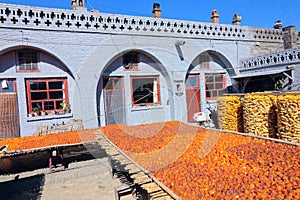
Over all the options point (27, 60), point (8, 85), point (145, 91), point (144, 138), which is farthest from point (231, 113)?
point (8, 85)

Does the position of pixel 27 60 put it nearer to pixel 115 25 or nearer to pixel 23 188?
pixel 115 25

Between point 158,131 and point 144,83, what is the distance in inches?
199

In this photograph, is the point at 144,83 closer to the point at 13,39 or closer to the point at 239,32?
the point at 13,39

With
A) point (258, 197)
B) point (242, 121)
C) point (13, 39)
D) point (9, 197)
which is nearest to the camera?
point (258, 197)

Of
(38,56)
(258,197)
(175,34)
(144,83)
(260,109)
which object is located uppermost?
(175,34)

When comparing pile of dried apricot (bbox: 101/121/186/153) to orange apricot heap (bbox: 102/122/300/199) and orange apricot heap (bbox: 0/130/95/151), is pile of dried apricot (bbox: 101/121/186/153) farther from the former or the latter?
orange apricot heap (bbox: 0/130/95/151)

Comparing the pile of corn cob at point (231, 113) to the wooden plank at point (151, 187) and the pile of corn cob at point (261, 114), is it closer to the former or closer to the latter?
the pile of corn cob at point (261, 114)

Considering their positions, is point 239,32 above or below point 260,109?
above

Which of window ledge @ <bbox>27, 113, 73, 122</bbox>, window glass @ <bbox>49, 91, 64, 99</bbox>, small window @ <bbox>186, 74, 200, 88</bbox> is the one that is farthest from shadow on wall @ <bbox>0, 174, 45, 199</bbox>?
small window @ <bbox>186, 74, 200, 88</bbox>

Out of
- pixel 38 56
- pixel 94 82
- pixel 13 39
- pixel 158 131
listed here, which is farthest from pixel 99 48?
pixel 158 131

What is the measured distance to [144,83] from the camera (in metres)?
10.3

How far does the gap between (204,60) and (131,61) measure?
166 inches

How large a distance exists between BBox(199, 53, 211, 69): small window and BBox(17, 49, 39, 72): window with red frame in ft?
25.5

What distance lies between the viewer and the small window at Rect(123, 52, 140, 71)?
9.74 m
